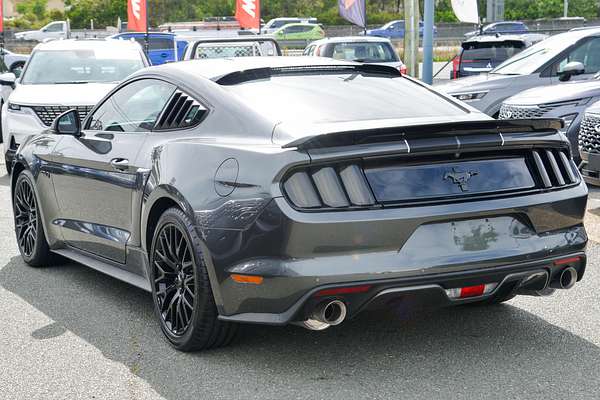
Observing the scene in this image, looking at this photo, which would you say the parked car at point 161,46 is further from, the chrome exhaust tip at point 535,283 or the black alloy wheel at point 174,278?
the chrome exhaust tip at point 535,283

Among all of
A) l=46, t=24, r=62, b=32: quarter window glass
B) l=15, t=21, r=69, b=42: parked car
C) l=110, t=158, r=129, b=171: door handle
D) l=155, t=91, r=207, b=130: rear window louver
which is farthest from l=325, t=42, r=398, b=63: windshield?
l=46, t=24, r=62, b=32: quarter window glass

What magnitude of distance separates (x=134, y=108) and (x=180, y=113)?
661mm

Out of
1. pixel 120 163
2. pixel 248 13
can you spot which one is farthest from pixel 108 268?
pixel 248 13

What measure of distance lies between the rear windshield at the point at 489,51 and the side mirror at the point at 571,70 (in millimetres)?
6000

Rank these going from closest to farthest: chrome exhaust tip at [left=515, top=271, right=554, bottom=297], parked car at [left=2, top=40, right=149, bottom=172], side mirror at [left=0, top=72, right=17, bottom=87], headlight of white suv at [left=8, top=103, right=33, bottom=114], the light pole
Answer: chrome exhaust tip at [left=515, top=271, right=554, bottom=297] < parked car at [left=2, top=40, right=149, bottom=172] < headlight of white suv at [left=8, top=103, right=33, bottom=114] < side mirror at [left=0, top=72, right=17, bottom=87] < the light pole

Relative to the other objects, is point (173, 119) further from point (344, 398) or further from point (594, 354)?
point (594, 354)

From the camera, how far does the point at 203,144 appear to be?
4.98m

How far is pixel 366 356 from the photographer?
4.97 m

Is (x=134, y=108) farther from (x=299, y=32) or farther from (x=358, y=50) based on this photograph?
(x=299, y=32)

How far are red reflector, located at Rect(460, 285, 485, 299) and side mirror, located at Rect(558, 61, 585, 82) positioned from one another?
28.0 ft

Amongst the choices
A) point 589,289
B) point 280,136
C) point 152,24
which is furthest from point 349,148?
point 152,24

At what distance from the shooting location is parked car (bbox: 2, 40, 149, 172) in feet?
40.4

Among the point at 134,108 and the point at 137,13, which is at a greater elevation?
the point at 137,13

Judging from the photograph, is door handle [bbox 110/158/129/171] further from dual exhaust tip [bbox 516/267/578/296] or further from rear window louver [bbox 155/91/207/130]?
dual exhaust tip [bbox 516/267/578/296]
